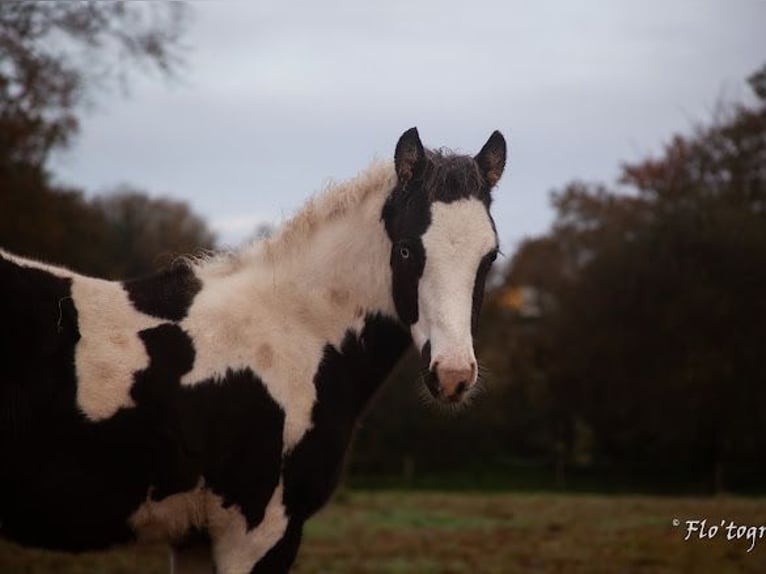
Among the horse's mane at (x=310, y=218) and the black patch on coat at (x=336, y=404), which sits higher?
the horse's mane at (x=310, y=218)

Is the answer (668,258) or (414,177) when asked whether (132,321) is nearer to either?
(414,177)

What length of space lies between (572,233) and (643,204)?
25.2 ft

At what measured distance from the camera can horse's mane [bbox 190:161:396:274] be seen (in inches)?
181

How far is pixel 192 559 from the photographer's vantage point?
417 cm

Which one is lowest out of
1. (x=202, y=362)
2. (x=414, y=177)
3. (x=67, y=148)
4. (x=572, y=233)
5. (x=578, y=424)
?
(x=578, y=424)

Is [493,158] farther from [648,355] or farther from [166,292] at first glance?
[648,355]

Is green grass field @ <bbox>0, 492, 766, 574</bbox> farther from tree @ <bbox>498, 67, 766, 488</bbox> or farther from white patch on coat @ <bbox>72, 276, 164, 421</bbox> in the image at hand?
tree @ <bbox>498, 67, 766, 488</bbox>

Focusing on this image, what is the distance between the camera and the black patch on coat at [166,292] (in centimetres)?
413

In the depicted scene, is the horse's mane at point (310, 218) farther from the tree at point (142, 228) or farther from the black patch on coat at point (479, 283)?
the tree at point (142, 228)

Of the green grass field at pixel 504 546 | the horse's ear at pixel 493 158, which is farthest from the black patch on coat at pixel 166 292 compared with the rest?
the green grass field at pixel 504 546

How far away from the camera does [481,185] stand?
4.42 m

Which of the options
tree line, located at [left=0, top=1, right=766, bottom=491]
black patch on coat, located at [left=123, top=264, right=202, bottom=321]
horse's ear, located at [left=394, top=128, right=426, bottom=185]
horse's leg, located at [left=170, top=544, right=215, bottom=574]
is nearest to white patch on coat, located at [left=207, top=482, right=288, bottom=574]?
horse's leg, located at [left=170, top=544, right=215, bottom=574]

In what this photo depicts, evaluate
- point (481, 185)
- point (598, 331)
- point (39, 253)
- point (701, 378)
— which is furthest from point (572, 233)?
point (481, 185)

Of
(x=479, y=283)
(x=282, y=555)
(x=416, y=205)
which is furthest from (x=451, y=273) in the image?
(x=282, y=555)
